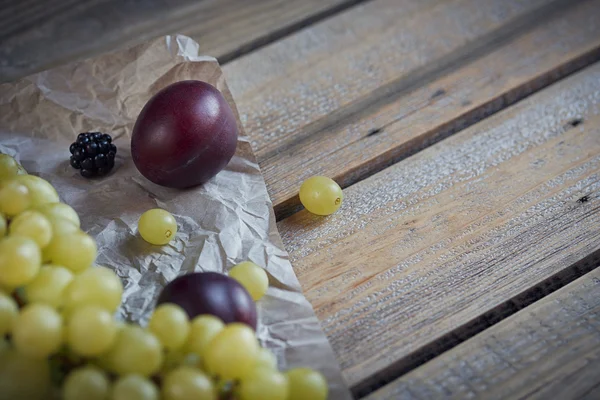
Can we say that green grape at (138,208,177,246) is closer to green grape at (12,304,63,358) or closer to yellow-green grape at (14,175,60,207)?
yellow-green grape at (14,175,60,207)

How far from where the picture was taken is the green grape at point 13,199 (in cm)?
60

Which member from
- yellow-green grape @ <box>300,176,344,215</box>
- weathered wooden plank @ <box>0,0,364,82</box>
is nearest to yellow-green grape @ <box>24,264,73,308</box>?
yellow-green grape @ <box>300,176,344,215</box>

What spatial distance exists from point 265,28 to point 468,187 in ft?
1.54

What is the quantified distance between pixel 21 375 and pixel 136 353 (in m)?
0.10

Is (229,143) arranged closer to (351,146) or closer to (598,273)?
(351,146)

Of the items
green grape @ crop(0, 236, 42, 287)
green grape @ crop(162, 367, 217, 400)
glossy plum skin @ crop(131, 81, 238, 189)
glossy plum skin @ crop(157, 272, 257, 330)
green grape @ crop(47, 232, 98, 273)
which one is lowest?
green grape @ crop(162, 367, 217, 400)

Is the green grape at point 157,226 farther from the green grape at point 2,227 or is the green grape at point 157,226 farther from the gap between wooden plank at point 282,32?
the gap between wooden plank at point 282,32

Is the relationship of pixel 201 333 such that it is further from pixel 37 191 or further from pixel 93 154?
pixel 93 154

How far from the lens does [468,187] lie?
81 cm

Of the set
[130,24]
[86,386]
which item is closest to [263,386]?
[86,386]

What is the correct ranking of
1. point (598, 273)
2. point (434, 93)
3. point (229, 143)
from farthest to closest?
point (434, 93)
point (229, 143)
point (598, 273)

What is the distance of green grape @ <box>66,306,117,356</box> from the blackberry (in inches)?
14.0

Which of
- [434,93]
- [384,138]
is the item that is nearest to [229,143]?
[384,138]

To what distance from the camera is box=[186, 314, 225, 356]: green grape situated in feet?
1.71
